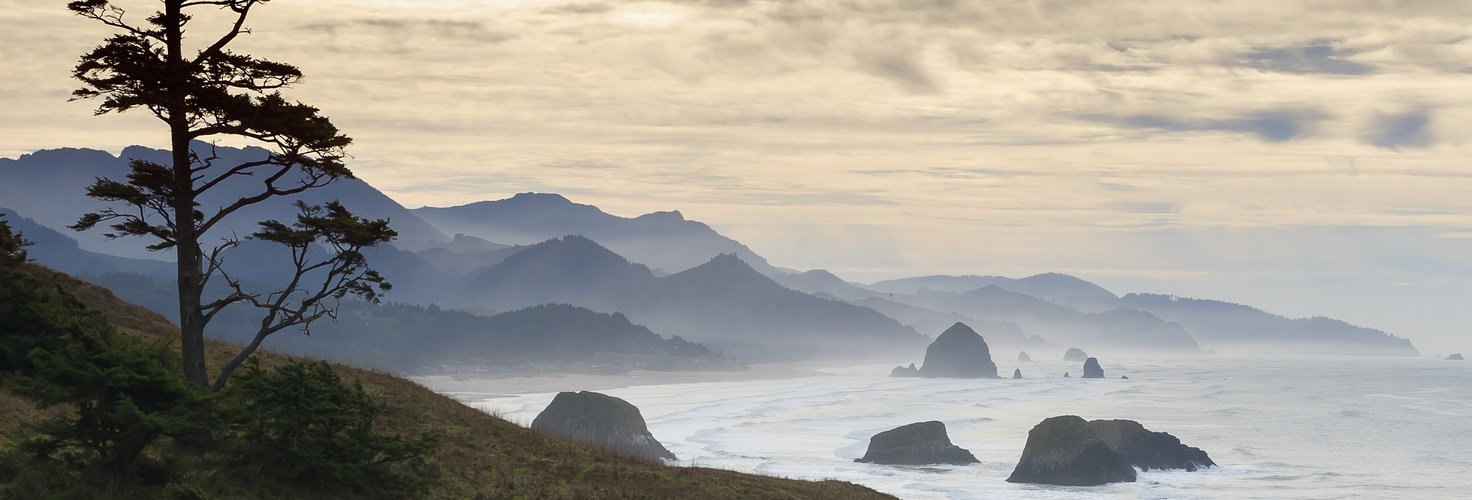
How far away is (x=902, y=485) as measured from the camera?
178ft

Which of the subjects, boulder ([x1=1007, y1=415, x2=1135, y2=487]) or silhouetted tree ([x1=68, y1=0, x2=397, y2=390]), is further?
boulder ([x1=1007, y1=415, x2=1135, y2=487])

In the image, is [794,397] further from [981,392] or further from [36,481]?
[36,481]

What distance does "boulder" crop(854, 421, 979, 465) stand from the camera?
6297 cm

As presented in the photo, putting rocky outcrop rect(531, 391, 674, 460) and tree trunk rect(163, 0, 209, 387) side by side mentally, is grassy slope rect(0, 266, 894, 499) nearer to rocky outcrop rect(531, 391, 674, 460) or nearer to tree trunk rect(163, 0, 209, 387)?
tree trunk rect(163, 0, 209, 387)

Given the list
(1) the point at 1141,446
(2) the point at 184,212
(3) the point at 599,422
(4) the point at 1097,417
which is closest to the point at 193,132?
(2) the point at 184,212

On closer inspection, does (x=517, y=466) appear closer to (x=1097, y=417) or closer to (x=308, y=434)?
(x=308, y=434)

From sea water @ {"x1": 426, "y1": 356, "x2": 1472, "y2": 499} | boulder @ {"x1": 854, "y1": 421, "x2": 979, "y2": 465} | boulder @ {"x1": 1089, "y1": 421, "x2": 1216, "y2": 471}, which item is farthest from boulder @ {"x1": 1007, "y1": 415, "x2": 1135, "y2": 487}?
boulder @ {"x1": 854, "y1": 421, "x2": 979, "y2": 465}

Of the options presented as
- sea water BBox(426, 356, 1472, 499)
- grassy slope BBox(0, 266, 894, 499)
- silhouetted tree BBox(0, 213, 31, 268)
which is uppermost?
silhouetted tree BBox(0, 213, 31, 268)

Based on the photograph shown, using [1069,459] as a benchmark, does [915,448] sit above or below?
below

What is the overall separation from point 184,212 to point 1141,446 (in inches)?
2197

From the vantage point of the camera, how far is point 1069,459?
2233 inches

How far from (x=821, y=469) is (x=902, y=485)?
24.7ft

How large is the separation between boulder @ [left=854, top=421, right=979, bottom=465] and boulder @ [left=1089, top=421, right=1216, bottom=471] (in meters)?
8.60

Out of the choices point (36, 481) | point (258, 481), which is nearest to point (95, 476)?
point (36, 481)
